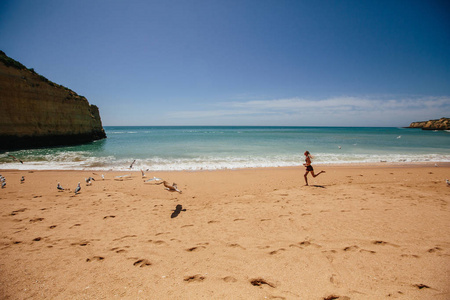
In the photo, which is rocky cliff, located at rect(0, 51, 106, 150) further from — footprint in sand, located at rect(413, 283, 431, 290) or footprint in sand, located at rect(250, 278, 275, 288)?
footprint in sand, located at rect(413, 283, 431, 290)

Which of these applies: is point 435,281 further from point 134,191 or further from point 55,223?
point 134,191

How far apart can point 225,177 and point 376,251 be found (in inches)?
277

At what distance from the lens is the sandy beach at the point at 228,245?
2.58 m

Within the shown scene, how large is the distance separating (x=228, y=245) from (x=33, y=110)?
96.4ft

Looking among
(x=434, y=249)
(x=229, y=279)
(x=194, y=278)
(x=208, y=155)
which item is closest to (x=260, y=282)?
(x=229, y=279)

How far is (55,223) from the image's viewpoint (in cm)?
466

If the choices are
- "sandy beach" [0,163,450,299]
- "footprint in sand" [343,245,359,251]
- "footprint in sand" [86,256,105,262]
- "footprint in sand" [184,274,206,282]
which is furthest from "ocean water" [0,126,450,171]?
"footprint in sand" [184,274,206,282]

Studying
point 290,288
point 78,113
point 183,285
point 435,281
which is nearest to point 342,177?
point 435,281

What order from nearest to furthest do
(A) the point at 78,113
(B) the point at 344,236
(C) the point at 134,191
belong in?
(B) the point at 344,236
(C) the point at 134,191
(A) the point at 78,113

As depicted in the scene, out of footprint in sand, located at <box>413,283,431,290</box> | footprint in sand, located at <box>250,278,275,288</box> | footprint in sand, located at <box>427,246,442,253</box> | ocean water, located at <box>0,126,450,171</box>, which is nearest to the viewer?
footprint in sand, located at <box>413,283,431,290</box>

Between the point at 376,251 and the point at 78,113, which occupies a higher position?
the point at 78,113

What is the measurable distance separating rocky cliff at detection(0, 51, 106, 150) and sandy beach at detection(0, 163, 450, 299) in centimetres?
1971

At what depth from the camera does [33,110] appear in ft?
69.7

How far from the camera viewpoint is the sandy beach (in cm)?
258
